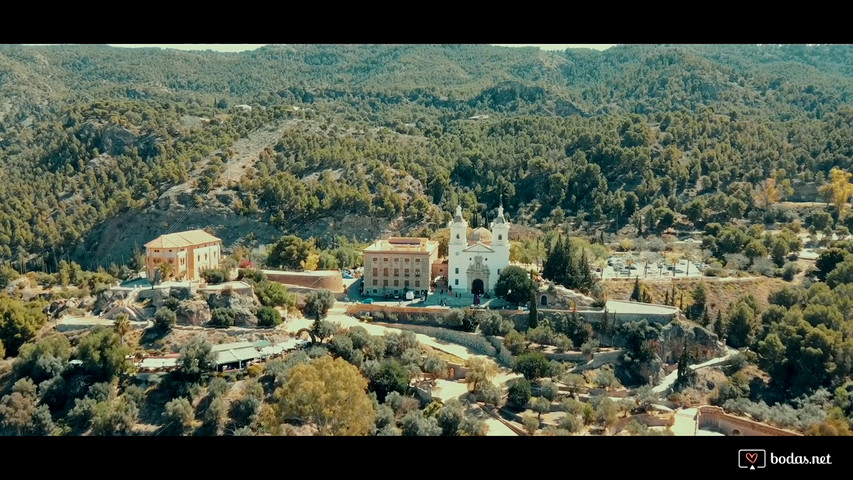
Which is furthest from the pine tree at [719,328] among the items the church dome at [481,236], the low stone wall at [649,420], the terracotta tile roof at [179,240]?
the terracotta tile roof at [179,240]

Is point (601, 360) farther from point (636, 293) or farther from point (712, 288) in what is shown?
point (712, 288)

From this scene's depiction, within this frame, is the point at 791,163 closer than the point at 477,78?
Yes

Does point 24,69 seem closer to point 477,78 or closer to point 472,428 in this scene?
point 477,78

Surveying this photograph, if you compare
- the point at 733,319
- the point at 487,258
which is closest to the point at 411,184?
the point at 487,258

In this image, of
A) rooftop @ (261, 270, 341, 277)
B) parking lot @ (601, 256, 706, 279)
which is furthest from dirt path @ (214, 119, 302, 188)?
parking lot @ (601, 256, 706, 279)

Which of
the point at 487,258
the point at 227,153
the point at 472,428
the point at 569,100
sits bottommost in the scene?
the point at 472,428

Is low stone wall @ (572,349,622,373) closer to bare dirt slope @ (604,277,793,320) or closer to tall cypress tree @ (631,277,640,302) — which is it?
tall cypress tree @ (631,277,640,302)

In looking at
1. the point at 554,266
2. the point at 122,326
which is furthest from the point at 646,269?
the point at 122,326
